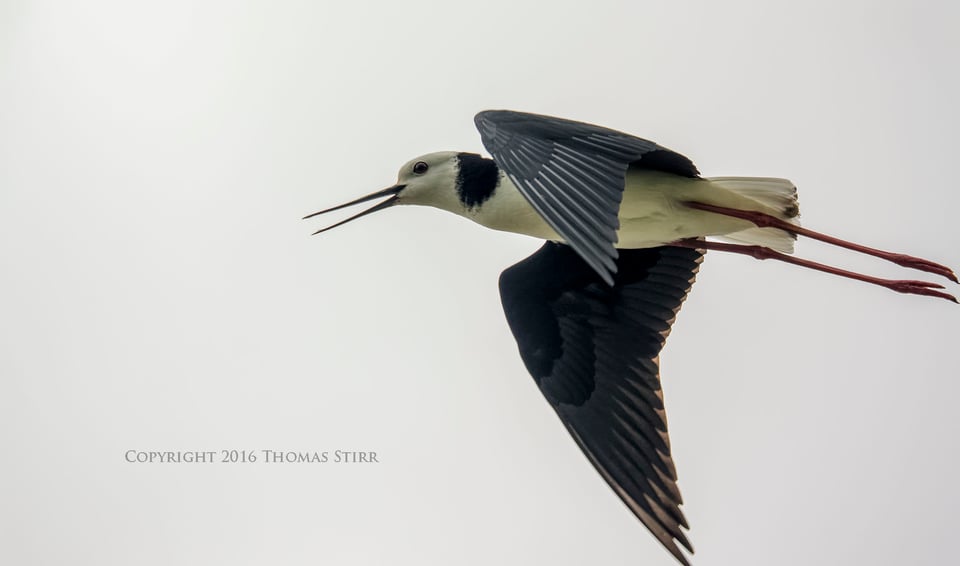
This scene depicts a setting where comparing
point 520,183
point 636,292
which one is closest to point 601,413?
point 636,292

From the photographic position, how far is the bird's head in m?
5.15

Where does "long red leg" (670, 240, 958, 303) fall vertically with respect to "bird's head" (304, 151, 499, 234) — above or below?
below

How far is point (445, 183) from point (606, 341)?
98 centimetres

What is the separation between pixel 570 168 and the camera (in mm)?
4227

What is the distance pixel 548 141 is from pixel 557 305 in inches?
50.7

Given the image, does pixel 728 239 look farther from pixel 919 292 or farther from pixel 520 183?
pixel 520 183

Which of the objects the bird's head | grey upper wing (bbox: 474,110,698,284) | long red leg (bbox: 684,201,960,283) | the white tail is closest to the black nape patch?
the bird's head

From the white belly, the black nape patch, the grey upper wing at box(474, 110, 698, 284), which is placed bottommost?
the grey upper wing at box(474, 110, 698, 284)

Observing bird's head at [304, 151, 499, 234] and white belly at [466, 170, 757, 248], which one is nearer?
white belly at [466, 170, 757, 248]

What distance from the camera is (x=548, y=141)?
14.5ft

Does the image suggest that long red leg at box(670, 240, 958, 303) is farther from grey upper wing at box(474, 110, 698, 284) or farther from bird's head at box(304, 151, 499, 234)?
bird's head at box(304, 151, 499, 234)

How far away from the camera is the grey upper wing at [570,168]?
3.88 m

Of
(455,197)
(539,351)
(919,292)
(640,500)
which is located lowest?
Result: (640,500)

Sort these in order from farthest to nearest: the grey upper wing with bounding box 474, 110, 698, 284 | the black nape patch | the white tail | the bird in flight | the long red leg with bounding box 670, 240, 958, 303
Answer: the long red leg with bounding box 670, 240, 958, 303 < the white tail < the black nape patch < the bird in flight < the grey upper wing with bounding box 474, 110, 698, 284
